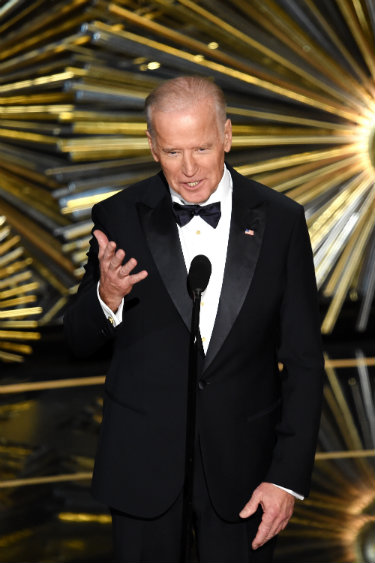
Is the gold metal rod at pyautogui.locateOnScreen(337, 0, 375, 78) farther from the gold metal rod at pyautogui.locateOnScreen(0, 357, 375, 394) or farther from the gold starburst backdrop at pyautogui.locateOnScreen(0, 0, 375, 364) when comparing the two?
the gold metal rod at pyautogui.locateOnScreen(0, 357, 375, 394)

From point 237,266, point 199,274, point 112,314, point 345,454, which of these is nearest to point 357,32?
point 345,454

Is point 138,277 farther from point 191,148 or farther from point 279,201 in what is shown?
point 279,201

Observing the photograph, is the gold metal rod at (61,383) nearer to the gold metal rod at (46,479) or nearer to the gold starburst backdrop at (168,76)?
the gold starburst backdrop at (168,76)

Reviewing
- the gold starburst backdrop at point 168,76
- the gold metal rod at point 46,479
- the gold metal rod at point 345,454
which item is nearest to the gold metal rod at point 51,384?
the gold starburst backdrop at point 168,76

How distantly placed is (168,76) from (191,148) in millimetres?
3714

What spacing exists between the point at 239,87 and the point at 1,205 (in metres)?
1.59

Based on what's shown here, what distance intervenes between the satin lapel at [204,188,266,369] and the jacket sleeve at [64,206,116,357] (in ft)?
0.63

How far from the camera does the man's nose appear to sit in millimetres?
1822

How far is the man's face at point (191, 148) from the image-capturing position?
1808mm

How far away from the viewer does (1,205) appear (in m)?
6.06

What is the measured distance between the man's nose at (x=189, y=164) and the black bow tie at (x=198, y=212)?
10cm

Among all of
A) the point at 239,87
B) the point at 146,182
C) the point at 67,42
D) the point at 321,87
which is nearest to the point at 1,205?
the point at 67,42

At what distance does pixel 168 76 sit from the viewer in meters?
5.44

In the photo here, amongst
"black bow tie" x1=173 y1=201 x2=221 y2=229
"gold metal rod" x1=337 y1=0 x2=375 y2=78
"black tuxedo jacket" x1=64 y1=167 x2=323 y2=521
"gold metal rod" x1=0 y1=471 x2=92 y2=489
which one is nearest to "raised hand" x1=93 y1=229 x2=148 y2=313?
"black tuxedo jacket" x1=64 y1=167 x2=323 y2=521
